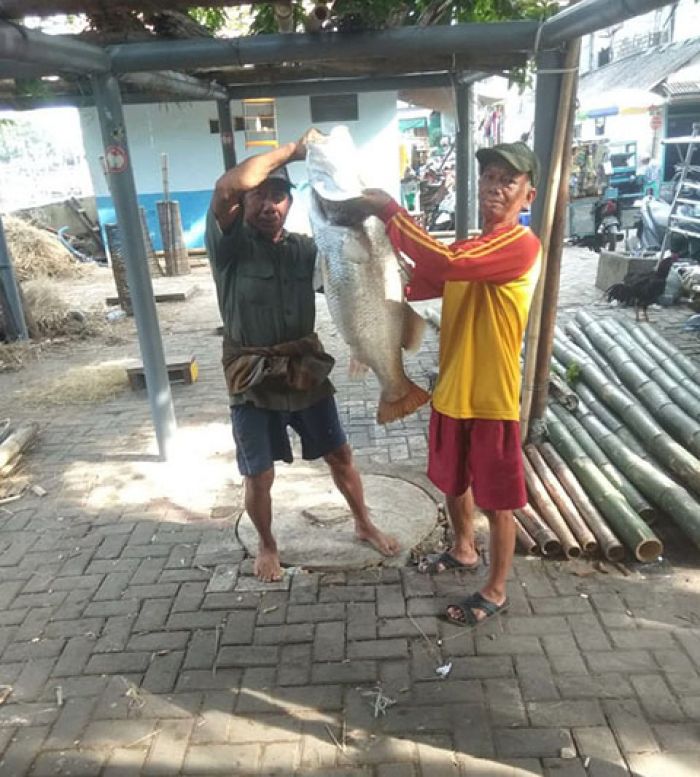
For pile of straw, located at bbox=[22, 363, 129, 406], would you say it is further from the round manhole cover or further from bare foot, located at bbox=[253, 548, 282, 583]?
bare foot, located at bbox=[253, 548, 282, 583]

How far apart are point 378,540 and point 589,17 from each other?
9.24 ft

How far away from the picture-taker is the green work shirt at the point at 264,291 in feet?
10.1

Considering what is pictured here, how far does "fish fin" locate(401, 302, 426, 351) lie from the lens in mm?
2891

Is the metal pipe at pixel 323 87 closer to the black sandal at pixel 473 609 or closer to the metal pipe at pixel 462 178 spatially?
the metal pipe at pixel 462 178

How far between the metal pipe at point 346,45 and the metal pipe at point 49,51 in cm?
33

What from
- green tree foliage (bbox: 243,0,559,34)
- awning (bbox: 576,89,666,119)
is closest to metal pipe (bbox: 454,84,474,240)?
green tree foliage (bbox: 243,0,559,34)

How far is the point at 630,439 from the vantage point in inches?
179

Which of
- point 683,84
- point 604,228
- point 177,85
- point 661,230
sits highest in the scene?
point 683,84

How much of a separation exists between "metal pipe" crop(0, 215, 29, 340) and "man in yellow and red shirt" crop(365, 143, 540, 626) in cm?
736

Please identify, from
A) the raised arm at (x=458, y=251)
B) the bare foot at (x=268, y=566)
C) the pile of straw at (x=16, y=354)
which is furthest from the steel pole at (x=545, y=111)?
the pile of straw at (x=16, y=354)

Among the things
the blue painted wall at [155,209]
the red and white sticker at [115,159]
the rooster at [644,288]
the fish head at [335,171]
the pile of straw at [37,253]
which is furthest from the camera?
the blue painted wall at [155,209]

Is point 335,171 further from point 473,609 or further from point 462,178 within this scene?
point 462,178

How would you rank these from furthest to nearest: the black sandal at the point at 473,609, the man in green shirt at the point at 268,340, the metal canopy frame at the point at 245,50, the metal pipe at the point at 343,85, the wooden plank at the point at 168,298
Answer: the wooden plank at the point at 168,298
the metal pipe at the point at 343,85
the metal canopy frame at the point at 245,50
the black sandal at the point at 473,609
the man in green shirt at the point at 268,340

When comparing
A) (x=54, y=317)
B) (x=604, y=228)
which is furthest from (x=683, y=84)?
(x=54, y=317)
